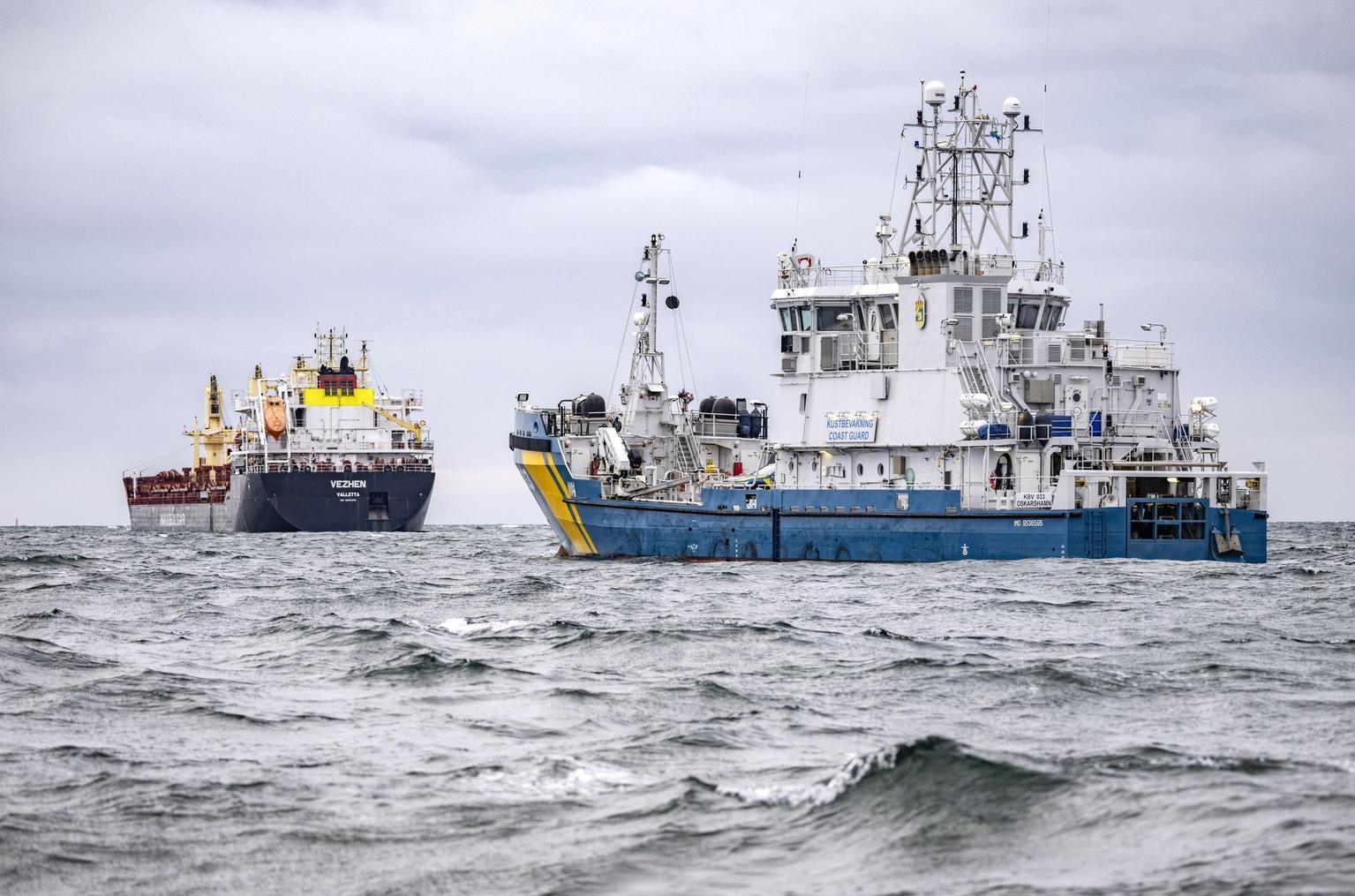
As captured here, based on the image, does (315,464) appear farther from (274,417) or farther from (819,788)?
(819,788)

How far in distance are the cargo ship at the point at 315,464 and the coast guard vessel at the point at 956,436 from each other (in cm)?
4100

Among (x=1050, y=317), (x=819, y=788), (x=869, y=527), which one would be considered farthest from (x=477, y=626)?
(x=1050, y=317)

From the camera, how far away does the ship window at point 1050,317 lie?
143 ft

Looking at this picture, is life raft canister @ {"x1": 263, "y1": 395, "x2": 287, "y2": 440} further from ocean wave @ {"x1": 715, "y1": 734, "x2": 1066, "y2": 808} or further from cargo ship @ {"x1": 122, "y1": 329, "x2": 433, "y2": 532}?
ocean wave @ {"x1": 715, "y1": 734, "x2": 1066, "y2": 808}

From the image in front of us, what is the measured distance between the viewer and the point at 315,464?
312 feet

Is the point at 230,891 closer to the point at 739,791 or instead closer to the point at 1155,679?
the point at 739,791

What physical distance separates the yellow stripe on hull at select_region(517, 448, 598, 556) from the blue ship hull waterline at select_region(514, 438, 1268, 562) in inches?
2.4

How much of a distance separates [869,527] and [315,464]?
5938cm

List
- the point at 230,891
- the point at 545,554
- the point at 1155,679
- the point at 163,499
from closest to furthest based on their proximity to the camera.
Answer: the point at 230,891 < the point at 1155,679 < the point at 545,554 < the point at 163,499

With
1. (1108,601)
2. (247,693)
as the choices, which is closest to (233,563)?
(1108,601)

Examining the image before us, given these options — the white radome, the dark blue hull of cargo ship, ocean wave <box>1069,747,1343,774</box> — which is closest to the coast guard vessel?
the white radome

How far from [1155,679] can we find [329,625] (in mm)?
13083

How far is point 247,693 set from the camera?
19.0 metres

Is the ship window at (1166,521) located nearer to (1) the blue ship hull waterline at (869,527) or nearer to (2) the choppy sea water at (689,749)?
(1) the blue ship hull waterline at (869,527)
